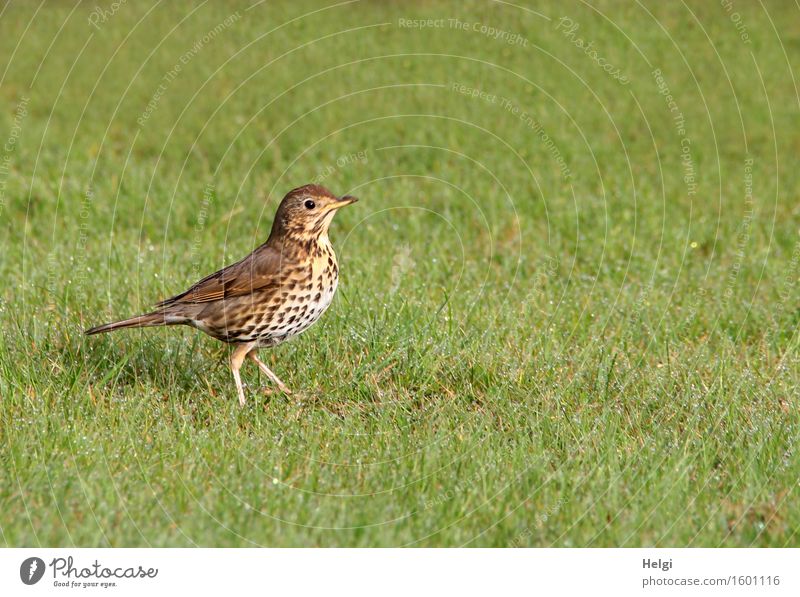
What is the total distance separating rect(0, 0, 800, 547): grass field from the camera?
5.34 m

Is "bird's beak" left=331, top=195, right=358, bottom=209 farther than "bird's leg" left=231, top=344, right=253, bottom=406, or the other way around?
"bird's leg" left=231, top=344, right=253, bottom=406

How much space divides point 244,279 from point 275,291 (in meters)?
0.25

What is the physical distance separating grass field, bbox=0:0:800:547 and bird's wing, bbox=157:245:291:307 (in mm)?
606

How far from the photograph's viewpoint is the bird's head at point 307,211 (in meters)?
6.64

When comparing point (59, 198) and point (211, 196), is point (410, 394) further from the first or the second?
point (59, 198)

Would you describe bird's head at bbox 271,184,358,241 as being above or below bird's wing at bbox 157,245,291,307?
above

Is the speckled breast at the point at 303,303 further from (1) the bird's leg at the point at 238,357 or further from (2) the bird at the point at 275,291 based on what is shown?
(1) the bird's leg at the point at 238,357
